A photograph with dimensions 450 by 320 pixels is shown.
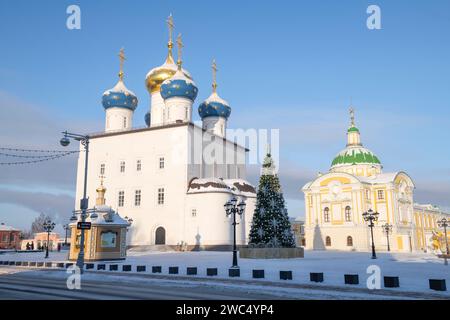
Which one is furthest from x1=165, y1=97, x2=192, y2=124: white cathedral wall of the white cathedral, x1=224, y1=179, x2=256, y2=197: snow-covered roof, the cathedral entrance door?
the cathedral entrance door

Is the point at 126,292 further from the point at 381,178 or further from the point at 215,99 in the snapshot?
the point at 381,178

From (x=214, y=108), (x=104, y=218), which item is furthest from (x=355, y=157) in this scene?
(x=104, y=218)

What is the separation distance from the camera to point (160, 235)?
48000mm

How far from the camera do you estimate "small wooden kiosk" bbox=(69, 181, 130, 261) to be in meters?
28.7

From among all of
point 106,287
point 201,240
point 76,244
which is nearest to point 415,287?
point 106,287

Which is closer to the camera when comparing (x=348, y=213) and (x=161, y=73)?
(x=161, y=73)

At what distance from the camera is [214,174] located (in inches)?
2109

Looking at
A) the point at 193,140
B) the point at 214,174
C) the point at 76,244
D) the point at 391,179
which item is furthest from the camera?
the point at 391,179

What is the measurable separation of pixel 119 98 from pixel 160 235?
61.5ft

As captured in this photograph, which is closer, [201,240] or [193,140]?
[201,240]

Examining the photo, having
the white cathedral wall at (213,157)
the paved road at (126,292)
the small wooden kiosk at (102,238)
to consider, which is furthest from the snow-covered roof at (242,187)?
the paved road at (126,292)

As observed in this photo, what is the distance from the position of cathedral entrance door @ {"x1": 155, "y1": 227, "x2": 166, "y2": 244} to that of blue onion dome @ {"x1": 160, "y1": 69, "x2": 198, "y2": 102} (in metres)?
15.7

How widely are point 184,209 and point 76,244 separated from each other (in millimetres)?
18568
